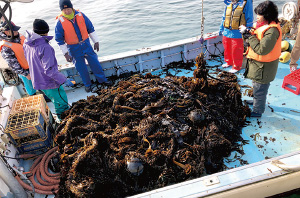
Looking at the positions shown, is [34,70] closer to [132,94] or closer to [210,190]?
[132,94]

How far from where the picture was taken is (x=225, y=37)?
5.03 metres

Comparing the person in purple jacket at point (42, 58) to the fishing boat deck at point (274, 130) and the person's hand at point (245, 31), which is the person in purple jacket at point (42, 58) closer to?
the person's hand at point (245, 31)

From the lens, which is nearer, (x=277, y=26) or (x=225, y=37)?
(x=277, y=26)

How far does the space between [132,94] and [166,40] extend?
293 inches

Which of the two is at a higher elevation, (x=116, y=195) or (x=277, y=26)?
(x=277, y=26)

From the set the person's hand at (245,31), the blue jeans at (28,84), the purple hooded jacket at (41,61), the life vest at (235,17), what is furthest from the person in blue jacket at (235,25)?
the blue jeans at (28,84)

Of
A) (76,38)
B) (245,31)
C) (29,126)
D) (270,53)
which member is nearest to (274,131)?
(270,53)

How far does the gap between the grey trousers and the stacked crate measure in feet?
12.2

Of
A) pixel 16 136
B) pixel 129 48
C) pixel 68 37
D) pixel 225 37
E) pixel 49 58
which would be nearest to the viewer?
pixel 16 136

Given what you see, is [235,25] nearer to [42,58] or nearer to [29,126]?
[42,58]

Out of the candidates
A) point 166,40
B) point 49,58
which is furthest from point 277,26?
point 166,40

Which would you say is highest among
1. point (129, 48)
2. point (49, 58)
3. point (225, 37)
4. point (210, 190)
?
point (49, 58)

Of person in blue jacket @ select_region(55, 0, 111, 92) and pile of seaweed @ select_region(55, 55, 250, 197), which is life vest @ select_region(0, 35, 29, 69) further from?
pile of seaweed @ select_region(55, 55, 250, 197)

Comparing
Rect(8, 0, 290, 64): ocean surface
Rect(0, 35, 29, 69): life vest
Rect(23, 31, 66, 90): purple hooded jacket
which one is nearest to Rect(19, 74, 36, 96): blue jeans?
Rect(0, 35, 29, 69): life vest
